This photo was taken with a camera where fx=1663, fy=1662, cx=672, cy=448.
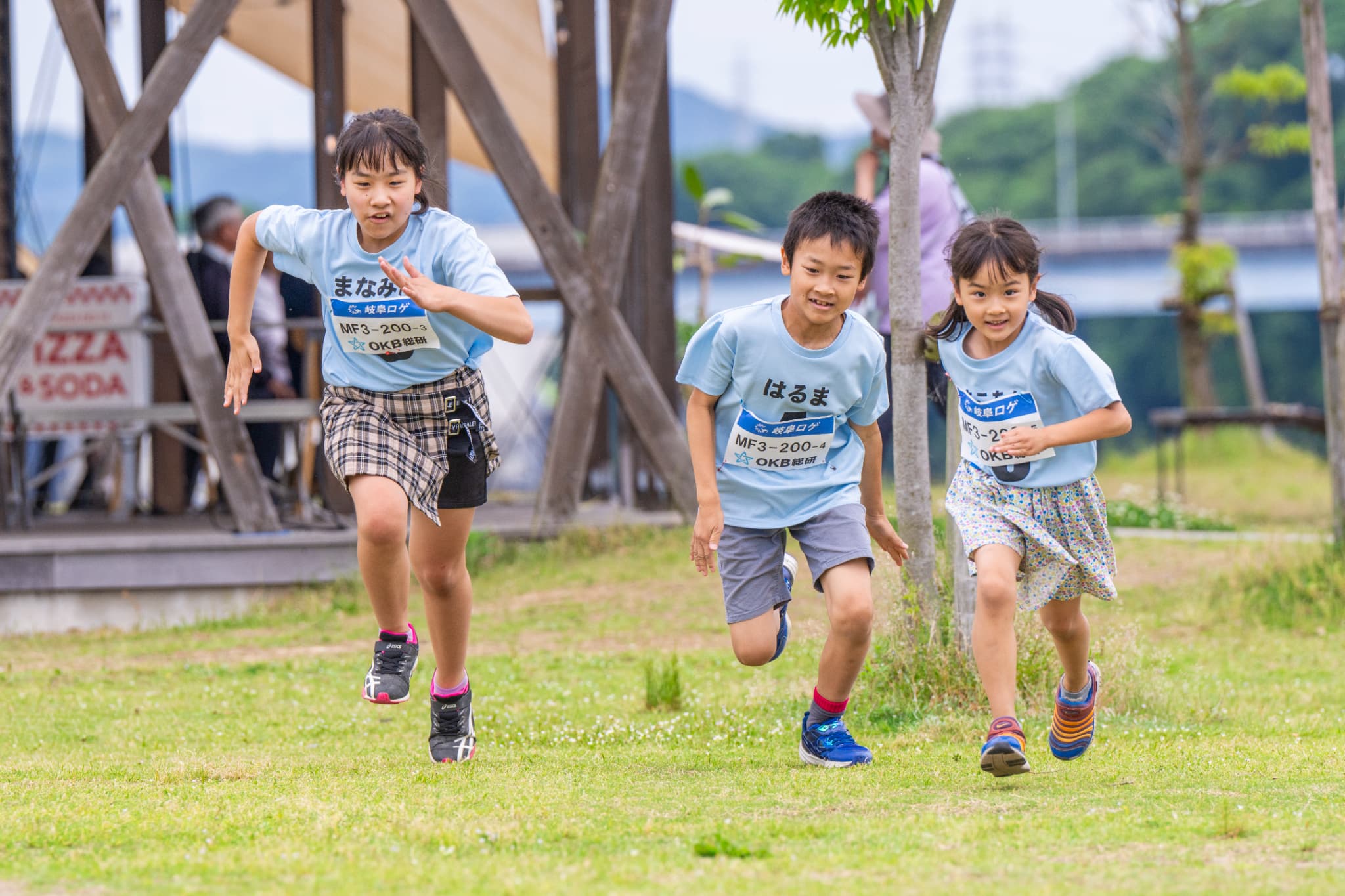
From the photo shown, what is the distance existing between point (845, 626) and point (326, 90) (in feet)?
21.4

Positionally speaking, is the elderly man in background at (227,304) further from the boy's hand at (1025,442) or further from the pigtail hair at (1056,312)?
the boy's hand at (1025,442)

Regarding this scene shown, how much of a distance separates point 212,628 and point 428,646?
5.25ft

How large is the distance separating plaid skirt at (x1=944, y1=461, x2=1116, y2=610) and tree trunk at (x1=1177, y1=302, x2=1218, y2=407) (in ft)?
61.4

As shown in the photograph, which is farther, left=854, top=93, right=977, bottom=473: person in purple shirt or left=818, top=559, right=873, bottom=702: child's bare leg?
left=854, top=93, right=977, bottom=473: person in purple shirt

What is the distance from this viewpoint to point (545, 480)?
1001 centimetres

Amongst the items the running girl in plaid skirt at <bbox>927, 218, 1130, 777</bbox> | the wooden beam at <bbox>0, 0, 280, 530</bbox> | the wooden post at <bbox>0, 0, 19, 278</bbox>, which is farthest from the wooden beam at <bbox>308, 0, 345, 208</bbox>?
the running girl in plaid skirt at <bbox>927, 218, 1130, 777</bbox>

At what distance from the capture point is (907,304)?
5.65 meters

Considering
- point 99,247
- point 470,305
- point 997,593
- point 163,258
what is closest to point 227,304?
point 99,247

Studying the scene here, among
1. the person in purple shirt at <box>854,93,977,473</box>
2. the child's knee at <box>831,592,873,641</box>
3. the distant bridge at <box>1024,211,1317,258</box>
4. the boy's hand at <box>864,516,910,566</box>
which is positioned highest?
the distant bridge at <box>1024,211,1317,258</box>

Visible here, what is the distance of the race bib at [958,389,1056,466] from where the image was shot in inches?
175

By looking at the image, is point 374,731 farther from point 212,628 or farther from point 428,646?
point 212,628

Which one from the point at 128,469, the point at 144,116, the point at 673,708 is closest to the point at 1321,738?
the point at 673,708

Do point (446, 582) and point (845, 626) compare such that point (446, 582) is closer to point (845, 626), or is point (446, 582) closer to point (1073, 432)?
point (845, 626)

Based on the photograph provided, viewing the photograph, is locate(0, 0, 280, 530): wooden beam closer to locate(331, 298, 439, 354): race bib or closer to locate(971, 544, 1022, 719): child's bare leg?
locate(331, 298, 439, 354): race bib
